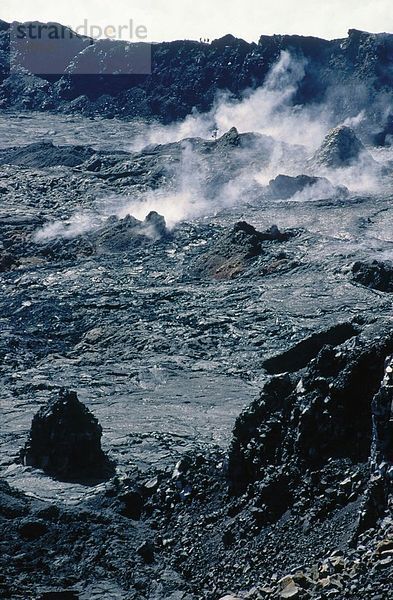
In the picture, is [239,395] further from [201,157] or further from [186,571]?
[201,157]

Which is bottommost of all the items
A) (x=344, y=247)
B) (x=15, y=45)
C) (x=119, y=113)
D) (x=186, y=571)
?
(x=186, y=571)

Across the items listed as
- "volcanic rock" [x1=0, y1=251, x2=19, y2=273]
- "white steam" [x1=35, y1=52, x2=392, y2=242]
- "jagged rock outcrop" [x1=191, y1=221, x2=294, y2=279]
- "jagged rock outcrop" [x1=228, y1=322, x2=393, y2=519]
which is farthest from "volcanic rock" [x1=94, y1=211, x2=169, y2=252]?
"jagged rock outcrop" [x1=228, y1=322, x2=393, y2=519]

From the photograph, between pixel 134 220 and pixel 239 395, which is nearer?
pixel 239 395

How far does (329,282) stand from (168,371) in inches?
446

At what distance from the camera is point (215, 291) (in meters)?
47.7

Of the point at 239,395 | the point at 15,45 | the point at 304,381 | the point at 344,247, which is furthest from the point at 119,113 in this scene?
the point at 304,381

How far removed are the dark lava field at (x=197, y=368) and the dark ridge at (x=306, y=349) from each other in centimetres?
9

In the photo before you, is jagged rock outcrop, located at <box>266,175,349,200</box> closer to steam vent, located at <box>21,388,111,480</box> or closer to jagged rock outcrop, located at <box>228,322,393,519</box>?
steam vent, located at <box>21,388,111,480</box>

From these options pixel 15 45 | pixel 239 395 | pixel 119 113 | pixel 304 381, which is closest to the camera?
pixel 304 381

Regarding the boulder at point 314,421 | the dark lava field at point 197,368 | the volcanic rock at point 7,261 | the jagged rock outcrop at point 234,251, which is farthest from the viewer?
the volcanic rock at point 7,261

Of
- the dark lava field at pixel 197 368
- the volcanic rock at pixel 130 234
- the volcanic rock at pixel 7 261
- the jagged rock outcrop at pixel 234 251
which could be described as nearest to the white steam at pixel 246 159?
the dark lava field at pixel 197 368

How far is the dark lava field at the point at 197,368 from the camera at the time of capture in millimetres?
20922

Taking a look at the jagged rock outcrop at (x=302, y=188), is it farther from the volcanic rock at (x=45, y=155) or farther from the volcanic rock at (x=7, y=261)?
the volcanic rock at (x=7, y=261)

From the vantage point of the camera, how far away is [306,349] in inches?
1483
